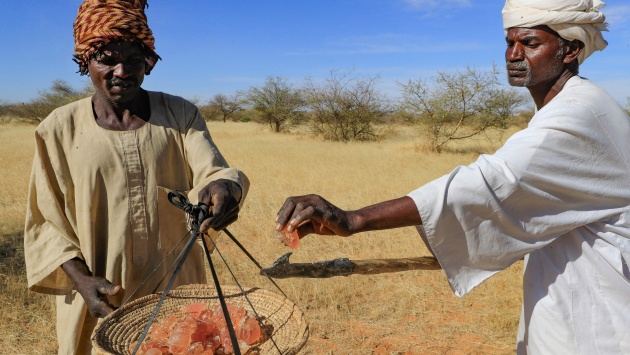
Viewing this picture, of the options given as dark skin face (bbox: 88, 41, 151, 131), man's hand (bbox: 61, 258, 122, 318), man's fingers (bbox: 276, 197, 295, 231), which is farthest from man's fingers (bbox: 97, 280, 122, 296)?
man's fingers (bbox: 276, 197, 295, 231)

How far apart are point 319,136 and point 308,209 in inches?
950

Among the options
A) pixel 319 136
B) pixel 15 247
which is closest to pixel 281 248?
pixel 15 247

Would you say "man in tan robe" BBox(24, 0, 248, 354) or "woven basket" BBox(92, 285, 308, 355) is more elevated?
"man in tan robe" BBox(24, 0, 248, 354)

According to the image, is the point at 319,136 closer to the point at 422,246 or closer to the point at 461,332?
the point at 422,246

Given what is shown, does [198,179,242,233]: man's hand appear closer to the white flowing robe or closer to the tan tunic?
the tan tunic

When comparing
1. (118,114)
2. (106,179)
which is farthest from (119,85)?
(106,179)

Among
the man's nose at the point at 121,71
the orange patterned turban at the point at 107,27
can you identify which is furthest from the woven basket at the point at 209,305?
the orange patterned turban at the point at 107,27

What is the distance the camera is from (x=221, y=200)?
5.90ft

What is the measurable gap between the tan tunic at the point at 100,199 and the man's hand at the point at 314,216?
60 centimetres

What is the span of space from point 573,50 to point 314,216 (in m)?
1.16

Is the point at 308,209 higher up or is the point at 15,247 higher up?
the point at 308,209

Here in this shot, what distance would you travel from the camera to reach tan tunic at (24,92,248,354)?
6.80ft

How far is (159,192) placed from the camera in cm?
211

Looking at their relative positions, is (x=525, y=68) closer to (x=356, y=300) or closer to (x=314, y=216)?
(x=314, y=216)
